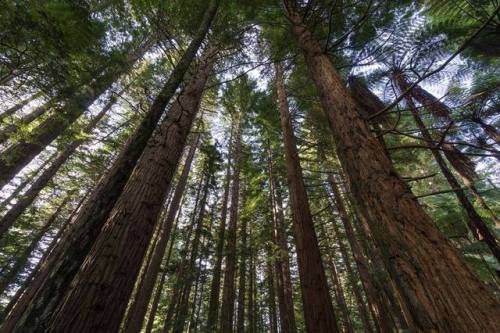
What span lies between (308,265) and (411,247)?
127 inches

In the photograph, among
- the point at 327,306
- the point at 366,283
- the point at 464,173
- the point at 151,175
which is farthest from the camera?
the point at 366,283

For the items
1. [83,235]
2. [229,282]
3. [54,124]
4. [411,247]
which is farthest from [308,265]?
[54,124]

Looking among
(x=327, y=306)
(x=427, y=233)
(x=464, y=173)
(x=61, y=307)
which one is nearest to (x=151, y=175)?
(x=61, y=307)

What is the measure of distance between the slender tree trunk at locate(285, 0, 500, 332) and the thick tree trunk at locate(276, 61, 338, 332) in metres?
2.75

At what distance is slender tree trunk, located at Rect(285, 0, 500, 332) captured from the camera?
1225 mm

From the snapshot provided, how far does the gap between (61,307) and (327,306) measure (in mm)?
3814

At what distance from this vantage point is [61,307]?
74.4 inches

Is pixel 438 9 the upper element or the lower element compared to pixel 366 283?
upper

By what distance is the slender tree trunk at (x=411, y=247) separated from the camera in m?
1.22

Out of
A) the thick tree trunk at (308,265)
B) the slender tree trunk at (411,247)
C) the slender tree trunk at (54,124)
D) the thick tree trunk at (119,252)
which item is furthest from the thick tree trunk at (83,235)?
the slender tree trunk at (54,124)

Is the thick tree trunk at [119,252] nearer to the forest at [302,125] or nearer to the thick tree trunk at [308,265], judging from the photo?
the forest at [302,125]

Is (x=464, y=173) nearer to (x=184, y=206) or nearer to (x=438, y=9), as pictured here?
(x=438, y=9)

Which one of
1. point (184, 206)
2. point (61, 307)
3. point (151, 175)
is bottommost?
point (61, 307)

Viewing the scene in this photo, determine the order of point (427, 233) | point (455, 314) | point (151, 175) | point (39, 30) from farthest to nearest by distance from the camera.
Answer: point (39, 30)
point (151, 175)
point (427, 233)
point (455, 314)
